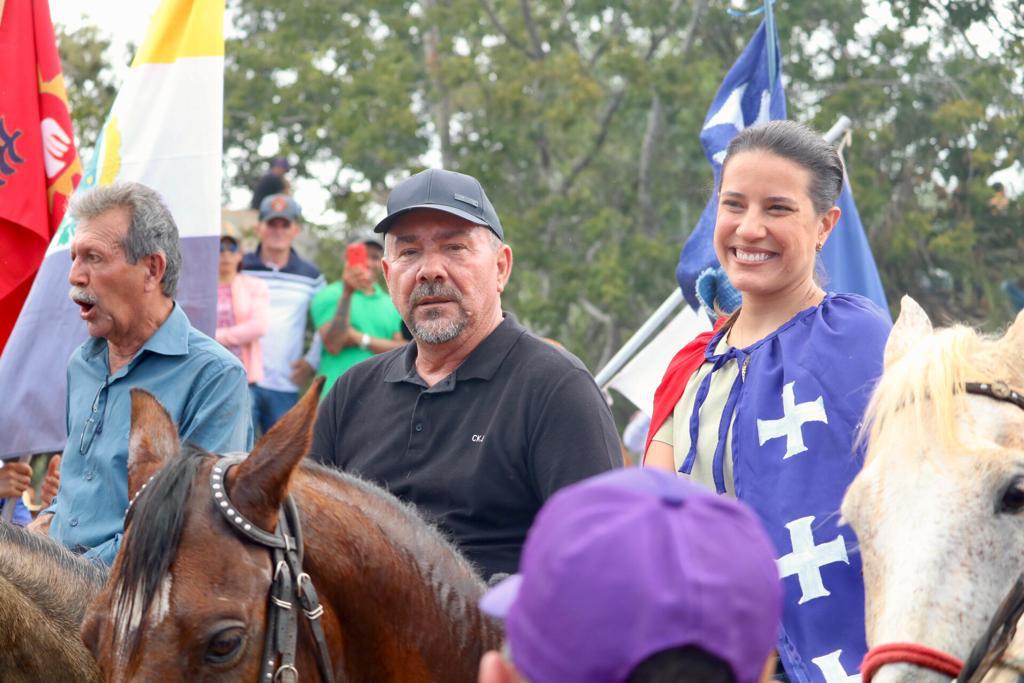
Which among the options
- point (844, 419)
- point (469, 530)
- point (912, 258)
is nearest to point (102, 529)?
point (469, 530)

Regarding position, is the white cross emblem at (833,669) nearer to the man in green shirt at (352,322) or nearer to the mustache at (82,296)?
the mustache at (82,296)

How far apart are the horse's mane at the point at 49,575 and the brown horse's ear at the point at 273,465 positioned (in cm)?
120

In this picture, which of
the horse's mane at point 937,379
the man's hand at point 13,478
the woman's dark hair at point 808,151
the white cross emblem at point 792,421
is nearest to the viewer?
the horse's mane at point 937,379

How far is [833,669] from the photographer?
3113mm

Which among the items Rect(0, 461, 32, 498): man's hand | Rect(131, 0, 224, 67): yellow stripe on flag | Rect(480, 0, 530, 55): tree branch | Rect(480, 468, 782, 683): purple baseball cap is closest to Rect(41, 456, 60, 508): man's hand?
Rect(0, 461, 32, 498): man's hand

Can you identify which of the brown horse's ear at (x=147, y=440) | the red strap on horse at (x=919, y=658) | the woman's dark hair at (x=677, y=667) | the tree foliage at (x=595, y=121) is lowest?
the tree foliage at (x=595, y=121)

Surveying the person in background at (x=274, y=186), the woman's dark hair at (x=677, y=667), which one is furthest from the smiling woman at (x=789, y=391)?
the person in background at (x=274, y=186)

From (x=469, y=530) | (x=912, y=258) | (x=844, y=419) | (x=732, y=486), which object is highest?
(x=844, y=419)

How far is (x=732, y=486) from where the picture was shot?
347 cm

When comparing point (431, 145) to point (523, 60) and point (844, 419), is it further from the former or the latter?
point (844, 419)

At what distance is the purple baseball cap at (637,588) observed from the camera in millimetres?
1502

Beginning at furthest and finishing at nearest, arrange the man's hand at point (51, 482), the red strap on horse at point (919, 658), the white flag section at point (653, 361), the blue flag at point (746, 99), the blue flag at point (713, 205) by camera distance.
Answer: the white flag section at point (653, 361)
the blue flag at point (746, 99)
the blue flag at point (713, 205)
the man's hand at point (51, 482)
the red strap on horse at point (919, 658)

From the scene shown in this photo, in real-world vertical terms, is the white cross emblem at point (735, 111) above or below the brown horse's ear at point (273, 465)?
below

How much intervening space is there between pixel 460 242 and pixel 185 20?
9.90 ft
